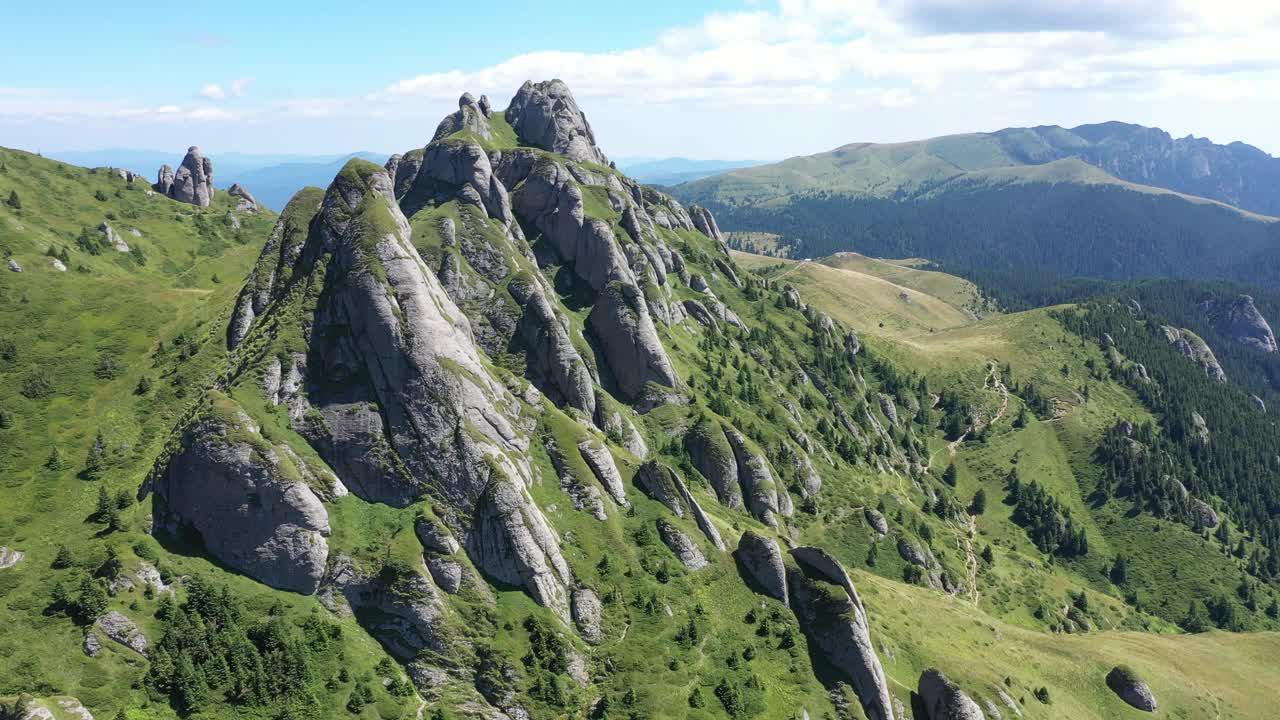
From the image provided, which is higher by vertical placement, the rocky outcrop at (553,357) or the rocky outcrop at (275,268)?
the rocky outcrop at (275,268)

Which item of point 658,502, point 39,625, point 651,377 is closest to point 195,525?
point 39,625

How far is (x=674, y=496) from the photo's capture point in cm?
11519

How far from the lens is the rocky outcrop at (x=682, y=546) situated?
107312mm

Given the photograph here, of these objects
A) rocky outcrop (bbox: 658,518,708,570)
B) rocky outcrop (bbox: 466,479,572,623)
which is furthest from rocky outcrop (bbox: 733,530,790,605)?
rocky outcrop (bbox: 466,479,572,623)

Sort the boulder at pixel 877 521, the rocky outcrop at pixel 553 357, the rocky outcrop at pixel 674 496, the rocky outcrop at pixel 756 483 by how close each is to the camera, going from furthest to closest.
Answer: the boulder at pixel 877 521, the rocky outcrop at pixel 756 483, the rocky outcrop at pixel 553 357, the rocky outcrop at pixel 674 496

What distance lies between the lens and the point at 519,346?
502ft

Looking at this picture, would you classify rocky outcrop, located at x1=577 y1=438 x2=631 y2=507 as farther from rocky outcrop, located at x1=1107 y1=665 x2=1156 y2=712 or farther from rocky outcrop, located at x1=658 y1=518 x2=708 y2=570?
rocky outcrop, located at x1=1107 y1=665 x2=1156 y2=712

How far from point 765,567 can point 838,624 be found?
13.2 meters

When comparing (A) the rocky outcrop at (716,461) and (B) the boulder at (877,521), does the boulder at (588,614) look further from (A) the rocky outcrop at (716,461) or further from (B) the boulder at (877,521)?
(B) the boulder at (877,521)

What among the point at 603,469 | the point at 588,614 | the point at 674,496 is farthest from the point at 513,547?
the point at 674,496

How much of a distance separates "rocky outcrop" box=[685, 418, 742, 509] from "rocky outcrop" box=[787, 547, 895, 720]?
136 ft

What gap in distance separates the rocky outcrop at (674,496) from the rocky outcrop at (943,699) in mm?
34374

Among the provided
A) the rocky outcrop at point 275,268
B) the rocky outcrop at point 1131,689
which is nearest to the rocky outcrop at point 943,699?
the rocky outcrop at point 1131,689

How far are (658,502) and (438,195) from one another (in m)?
108
